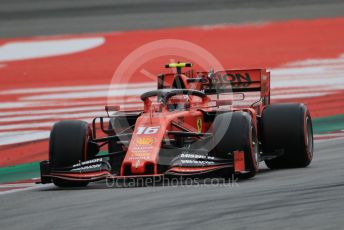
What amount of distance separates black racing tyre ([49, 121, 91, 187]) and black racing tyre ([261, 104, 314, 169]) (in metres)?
2.43

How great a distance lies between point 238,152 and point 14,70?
14.8 metres

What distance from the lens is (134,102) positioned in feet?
68.4

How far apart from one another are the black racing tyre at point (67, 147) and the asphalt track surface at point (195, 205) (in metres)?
0.33

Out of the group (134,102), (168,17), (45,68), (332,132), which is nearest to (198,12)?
(168,17)

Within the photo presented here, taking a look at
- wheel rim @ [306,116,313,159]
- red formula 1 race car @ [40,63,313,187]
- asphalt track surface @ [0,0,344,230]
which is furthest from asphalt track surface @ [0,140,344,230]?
wheel rim @ [306,116,313,159]

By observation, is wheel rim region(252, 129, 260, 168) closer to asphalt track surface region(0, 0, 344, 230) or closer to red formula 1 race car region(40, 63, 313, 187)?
red formula 1 race car region(40, 63, 313, 187)

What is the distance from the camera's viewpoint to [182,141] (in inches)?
480

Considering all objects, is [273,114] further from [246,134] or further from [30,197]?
[30,197]

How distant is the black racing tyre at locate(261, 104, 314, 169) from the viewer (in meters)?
12.8

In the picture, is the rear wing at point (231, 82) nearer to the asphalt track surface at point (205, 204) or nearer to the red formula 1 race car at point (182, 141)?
the red formula 1 race car at point (182, 141)

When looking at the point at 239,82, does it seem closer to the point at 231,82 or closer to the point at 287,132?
the point at 231,82

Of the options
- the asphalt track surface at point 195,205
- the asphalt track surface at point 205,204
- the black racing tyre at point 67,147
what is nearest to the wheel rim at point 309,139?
the asphalt track surface at point 205,204

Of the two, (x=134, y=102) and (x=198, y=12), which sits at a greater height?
(x=198, y=12)

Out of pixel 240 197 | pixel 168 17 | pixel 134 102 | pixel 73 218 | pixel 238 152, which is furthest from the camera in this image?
pixel 168 17
